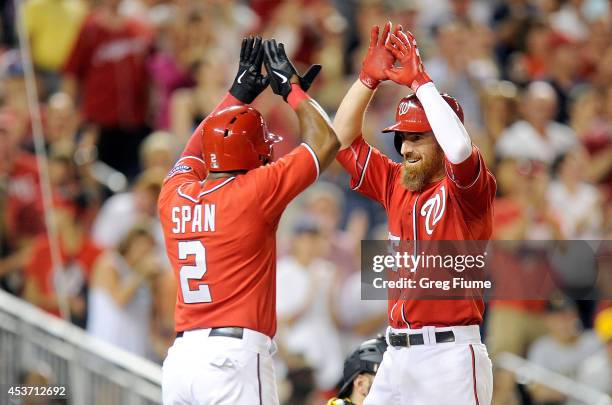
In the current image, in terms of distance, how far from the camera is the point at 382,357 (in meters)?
6.24

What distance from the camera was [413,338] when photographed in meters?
5.78

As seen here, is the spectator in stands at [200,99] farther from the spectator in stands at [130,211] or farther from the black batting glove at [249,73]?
the black batting glove at [249,73]

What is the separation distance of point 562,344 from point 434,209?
427 centimetres

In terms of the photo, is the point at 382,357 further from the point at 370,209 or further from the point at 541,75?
the point at 541,75

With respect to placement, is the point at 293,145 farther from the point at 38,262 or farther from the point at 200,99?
the point at 38,262

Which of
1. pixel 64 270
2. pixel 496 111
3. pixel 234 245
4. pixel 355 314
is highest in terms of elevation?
pixel 496 111

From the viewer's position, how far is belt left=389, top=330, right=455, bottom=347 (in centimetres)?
573

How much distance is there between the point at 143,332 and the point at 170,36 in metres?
3.11

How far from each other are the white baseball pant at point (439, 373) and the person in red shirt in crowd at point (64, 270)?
405 cm

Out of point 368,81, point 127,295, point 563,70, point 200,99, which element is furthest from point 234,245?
point 563,70

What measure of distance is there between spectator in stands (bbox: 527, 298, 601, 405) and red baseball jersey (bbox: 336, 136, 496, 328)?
3868 millimetres

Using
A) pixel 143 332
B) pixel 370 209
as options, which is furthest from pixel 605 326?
pixel 143 332

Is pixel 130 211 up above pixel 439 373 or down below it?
above

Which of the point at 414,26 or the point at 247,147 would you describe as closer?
the point at 247,147
